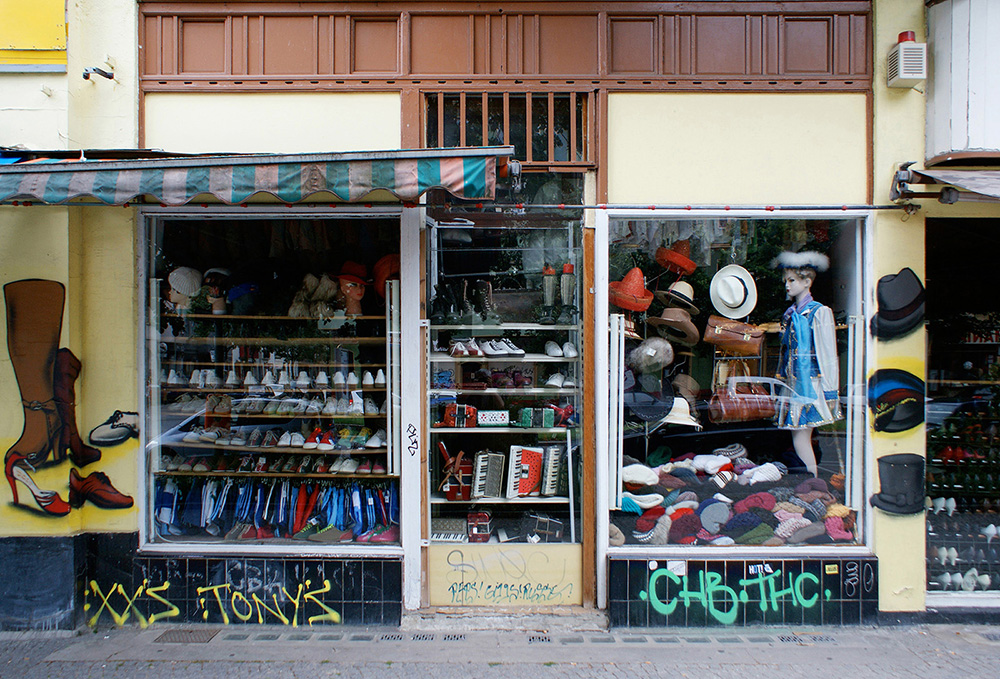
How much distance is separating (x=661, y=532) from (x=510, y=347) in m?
1.81

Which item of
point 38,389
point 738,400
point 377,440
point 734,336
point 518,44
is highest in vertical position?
point 518,44

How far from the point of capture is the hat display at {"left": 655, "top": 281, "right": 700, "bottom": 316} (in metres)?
4.70

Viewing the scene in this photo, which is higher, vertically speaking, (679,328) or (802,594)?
(679,328)

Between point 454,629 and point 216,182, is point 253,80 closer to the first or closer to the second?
point 216,182

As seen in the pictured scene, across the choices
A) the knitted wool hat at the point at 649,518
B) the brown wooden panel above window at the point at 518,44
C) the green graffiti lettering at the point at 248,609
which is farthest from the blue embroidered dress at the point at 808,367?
the green graffiti lettering at the point at 248,609

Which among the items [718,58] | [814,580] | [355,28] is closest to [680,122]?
[718,58]

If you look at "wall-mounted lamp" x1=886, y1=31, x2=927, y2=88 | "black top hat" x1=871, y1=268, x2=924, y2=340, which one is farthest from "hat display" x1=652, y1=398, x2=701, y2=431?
"wall-mounted lamp" x1=886, y1=31, x2=927, y2=88

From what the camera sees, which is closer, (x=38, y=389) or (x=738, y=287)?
(x=38, y=389)

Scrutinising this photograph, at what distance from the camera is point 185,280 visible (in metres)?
4.76

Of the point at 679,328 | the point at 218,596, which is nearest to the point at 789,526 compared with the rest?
the point at 679,328

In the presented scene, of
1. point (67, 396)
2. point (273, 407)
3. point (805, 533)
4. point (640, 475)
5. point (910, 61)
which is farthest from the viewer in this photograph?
point (273, 407)

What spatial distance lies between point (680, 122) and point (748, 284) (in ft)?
4.42

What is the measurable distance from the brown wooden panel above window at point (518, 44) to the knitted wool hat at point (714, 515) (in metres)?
3.18

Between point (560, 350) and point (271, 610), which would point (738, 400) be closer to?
point (560, 350)
